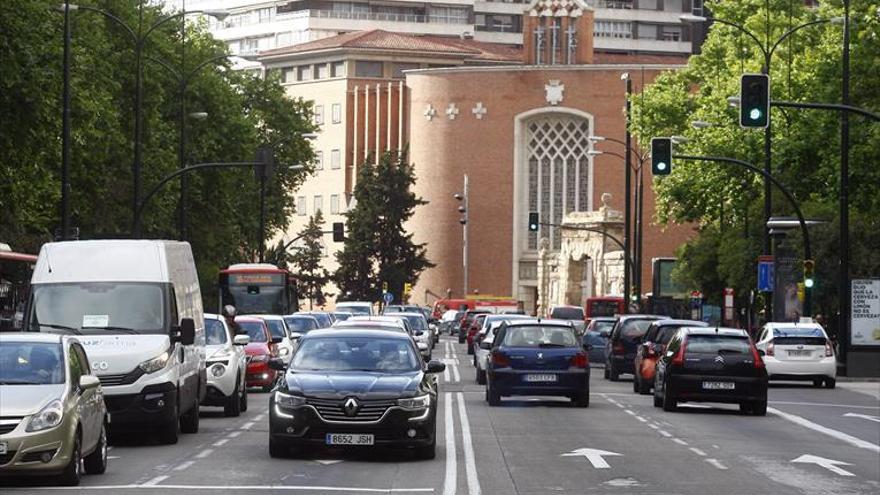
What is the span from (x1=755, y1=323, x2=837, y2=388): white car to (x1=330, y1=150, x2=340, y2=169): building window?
11429 cm

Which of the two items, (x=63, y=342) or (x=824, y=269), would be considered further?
(x=824, y=269)

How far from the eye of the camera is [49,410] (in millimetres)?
19328

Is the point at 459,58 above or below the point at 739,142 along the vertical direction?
above

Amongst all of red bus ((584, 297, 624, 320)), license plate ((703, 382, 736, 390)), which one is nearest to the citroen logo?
license plate ((703, 382, 736, 390))

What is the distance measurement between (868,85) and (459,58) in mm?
105980

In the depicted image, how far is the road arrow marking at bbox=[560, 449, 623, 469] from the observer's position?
2303cm

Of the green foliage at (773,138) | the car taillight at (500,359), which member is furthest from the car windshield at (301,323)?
the car taillight at (500,359)

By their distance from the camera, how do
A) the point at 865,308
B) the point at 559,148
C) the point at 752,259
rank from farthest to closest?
the point at 559,148 → the point at 752,259 → the point at 865,308

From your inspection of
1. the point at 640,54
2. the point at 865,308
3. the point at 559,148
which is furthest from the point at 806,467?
the point at 640,54

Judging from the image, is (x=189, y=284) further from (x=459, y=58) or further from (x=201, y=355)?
(x=459, y=58)

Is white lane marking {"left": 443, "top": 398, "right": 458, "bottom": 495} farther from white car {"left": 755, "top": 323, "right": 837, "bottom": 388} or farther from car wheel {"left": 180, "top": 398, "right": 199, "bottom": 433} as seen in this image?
white car {"left": 755, "top": 323, "right": 837, "bottom": 388}

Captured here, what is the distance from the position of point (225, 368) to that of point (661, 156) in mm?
19559

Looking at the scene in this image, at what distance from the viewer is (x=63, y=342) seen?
20.8m

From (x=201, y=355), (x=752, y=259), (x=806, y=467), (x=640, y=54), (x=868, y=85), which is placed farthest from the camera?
(x=640, y=54)
